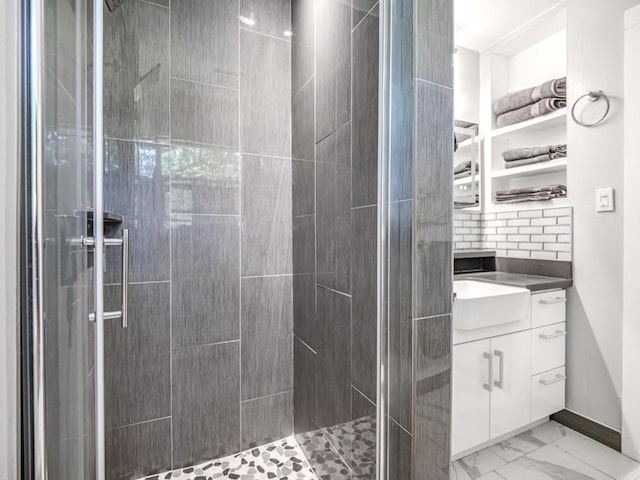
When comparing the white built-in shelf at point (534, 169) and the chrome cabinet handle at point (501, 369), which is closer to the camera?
the white built-in shelf at point (534, 169)

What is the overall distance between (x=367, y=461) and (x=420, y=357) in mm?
471

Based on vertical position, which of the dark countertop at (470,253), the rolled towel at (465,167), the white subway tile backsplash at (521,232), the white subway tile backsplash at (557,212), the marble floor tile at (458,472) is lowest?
the marble floor tile at (458,472)

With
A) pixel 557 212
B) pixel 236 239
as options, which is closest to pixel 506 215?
pixel 557 212

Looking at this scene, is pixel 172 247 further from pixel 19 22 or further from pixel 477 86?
pixel 477 86

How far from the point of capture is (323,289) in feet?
4.55

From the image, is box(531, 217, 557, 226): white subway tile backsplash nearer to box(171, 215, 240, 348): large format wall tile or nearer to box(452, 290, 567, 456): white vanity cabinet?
box(452, 290, 567, 456): white vanity cabinet

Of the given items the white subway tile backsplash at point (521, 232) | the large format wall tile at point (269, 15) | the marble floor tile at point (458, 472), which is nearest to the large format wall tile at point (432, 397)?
the marble floor tile at point (458, 472)

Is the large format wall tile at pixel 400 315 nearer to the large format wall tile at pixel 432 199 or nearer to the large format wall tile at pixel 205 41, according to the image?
the large format wall tile at pixel 432 199

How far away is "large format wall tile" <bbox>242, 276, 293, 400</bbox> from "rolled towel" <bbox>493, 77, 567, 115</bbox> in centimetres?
123

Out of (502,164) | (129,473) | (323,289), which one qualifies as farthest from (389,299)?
(129,473)

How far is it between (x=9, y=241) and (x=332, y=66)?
1210 mm

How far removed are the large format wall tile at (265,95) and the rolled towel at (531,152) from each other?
40.7 inches

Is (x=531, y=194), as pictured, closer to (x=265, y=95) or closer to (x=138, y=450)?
(x=265, y=95)

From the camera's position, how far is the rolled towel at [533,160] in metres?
0.98
